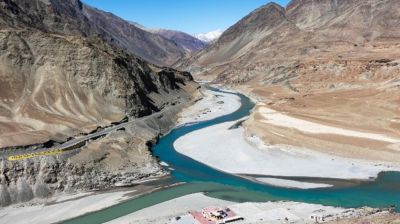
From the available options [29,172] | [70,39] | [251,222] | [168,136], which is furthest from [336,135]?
[70,39]

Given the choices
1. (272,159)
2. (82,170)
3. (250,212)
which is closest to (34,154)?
(82,170)

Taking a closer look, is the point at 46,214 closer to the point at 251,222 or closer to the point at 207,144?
the point at 251,222

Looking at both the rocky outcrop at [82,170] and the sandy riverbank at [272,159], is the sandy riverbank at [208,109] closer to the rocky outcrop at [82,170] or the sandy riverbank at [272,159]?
the sandy riverbank at [272,159]

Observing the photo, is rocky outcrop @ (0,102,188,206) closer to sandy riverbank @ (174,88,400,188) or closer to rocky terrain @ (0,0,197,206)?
rocky terrain @ (0,0,197,206)

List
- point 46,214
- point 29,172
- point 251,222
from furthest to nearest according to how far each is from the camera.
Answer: point 29,172 → point 46,214 → point 251,222

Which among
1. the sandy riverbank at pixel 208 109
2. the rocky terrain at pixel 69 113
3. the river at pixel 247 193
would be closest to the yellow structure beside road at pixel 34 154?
the rocky terrain at pixel 69 113
